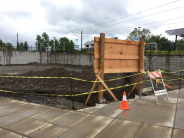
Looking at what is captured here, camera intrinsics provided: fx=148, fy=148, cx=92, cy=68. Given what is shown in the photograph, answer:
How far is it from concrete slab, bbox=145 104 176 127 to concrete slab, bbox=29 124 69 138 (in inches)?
89.5

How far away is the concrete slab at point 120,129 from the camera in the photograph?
10.9 ft

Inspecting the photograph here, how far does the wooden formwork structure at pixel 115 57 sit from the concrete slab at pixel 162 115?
6.76ft

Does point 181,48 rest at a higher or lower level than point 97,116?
higher

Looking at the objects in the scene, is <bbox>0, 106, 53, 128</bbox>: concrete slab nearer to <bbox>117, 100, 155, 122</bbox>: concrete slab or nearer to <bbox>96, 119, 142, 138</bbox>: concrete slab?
<bbox>96, 119, 142, 138</bbox>: concrete slab

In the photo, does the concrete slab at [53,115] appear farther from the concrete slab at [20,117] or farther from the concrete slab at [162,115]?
the concrete slab at [162,115]

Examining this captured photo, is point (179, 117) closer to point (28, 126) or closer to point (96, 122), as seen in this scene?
point (96, 122)

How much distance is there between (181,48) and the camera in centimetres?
1520

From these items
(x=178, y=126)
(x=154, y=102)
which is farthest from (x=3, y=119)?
(x=154, y=102)

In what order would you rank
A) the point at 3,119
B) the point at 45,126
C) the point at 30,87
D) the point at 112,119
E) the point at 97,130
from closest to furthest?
1. the point at 97,130
2. the point at 45,126
3. the point at 112,119
4. the point at 3,119
5. the point at 30,87

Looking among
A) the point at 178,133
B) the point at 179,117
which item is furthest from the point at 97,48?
the point at 178,133

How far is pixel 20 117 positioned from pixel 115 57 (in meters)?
4.56

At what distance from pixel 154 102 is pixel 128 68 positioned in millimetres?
2314

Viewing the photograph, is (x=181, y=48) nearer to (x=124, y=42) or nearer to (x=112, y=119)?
(x=124, y=42)

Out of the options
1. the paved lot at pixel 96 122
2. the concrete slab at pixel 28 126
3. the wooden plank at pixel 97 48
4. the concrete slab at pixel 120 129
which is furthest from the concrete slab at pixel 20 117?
the wooden plank at pixel 97 48
